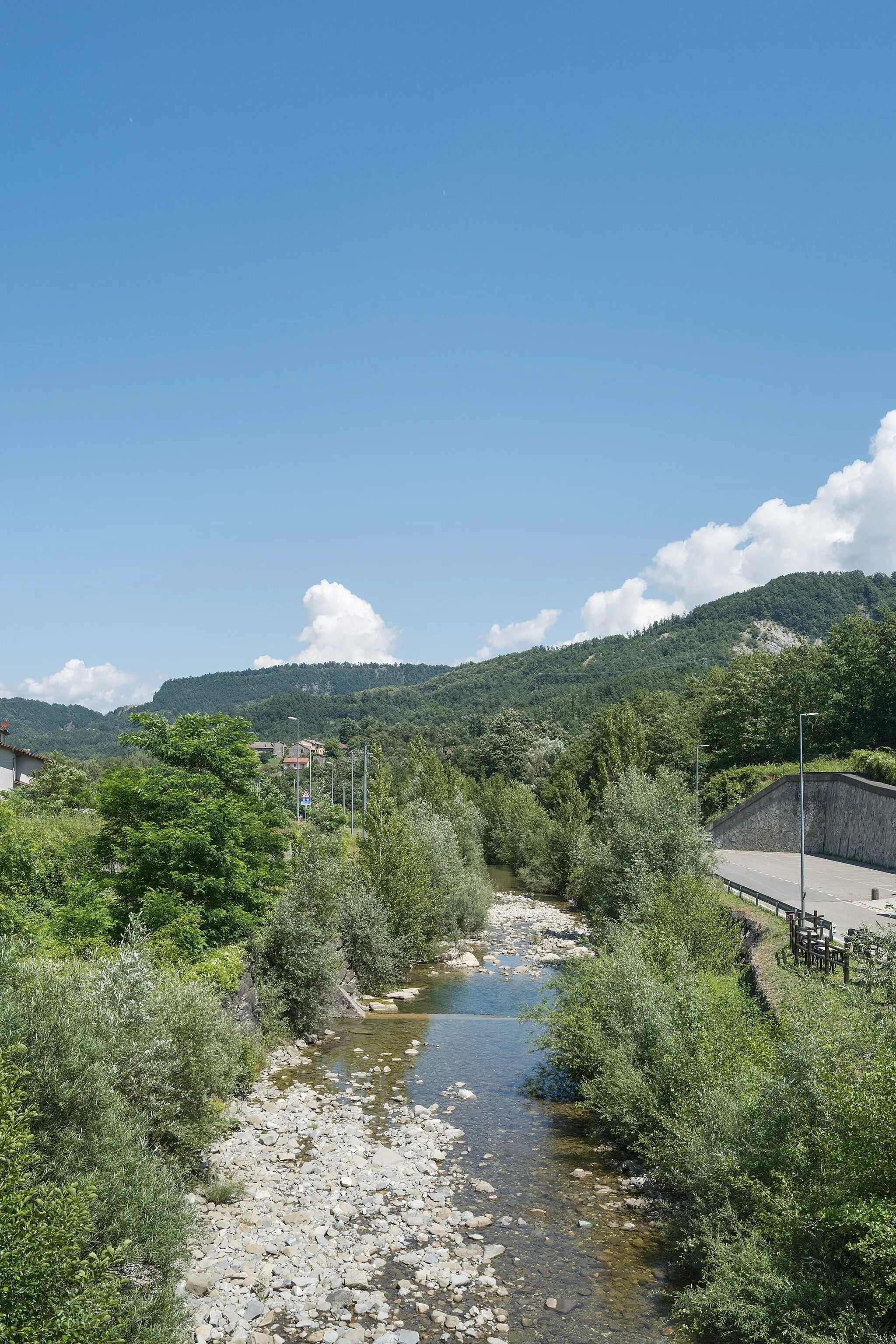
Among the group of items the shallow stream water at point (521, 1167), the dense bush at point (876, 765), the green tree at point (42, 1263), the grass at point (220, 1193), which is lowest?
the shallow stream water at point (521, 1167)

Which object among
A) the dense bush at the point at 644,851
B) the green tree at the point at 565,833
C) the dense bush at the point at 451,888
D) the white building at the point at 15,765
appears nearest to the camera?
the dense bush at the point at 644,851

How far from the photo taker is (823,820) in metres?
50.5

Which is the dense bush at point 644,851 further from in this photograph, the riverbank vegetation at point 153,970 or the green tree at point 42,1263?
the green tree at point 42,1263

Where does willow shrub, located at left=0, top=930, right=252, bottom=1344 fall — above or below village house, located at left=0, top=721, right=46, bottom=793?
below

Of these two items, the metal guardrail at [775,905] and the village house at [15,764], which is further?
the village house at [15,764]

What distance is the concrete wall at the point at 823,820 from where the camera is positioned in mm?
42750

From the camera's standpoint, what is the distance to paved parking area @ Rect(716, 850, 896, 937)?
28734 millimetres

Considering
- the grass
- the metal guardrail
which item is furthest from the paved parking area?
the grass

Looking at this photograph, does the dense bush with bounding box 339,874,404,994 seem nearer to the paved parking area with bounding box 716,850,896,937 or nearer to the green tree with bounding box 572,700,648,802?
the paved parking area with bounding box 716,850,896,937

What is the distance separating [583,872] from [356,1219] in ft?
82.7

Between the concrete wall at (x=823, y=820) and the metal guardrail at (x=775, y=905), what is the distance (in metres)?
9.13

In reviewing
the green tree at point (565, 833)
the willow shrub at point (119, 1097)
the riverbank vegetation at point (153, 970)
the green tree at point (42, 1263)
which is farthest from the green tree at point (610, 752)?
the green tree at point (42, 1263)

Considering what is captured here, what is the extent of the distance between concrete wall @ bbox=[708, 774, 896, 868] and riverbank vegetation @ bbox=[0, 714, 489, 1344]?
66.2 ft

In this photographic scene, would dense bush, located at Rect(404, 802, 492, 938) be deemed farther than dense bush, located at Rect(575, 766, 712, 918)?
Yes
